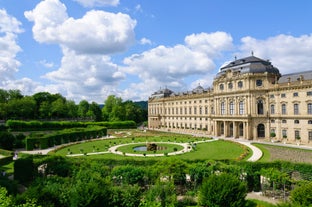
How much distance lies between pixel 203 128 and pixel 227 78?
57.8 feet

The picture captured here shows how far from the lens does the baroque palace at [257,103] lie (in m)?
44.4

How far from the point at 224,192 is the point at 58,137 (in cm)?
4007

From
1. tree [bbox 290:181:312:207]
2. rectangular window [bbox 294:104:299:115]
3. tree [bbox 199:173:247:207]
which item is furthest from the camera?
rectangular window [bbox 294:104:299:115]

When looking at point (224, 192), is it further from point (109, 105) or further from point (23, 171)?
point (109, 105)

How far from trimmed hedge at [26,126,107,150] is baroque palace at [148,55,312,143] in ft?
96.2

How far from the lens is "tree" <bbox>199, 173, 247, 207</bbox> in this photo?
559 inches

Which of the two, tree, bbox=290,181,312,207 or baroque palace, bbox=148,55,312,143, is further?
baroque palace, bbox=148,55,312,143

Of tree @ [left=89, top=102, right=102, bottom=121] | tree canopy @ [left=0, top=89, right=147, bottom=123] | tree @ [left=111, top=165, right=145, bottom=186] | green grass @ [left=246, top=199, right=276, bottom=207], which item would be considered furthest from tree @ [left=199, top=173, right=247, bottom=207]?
tree @ [left=89, top=102, right=102, bottom=121]

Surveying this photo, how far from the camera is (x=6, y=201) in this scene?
10.3 meters

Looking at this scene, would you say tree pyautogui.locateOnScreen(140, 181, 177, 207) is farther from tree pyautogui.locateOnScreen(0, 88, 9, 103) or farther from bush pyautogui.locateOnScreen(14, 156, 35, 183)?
tree pyautogui.locateOnScreen(0, 88, 9, 103)

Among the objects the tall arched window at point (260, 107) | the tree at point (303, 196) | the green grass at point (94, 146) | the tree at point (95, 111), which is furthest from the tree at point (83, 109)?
the tree at point (303, 196)

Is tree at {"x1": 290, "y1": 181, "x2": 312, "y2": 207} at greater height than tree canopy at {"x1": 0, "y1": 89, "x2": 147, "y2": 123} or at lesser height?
lesser

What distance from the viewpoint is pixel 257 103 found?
50.8m

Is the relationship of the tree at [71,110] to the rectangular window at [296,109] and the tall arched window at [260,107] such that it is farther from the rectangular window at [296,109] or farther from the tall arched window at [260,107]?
the rectangular window at [296,109]
